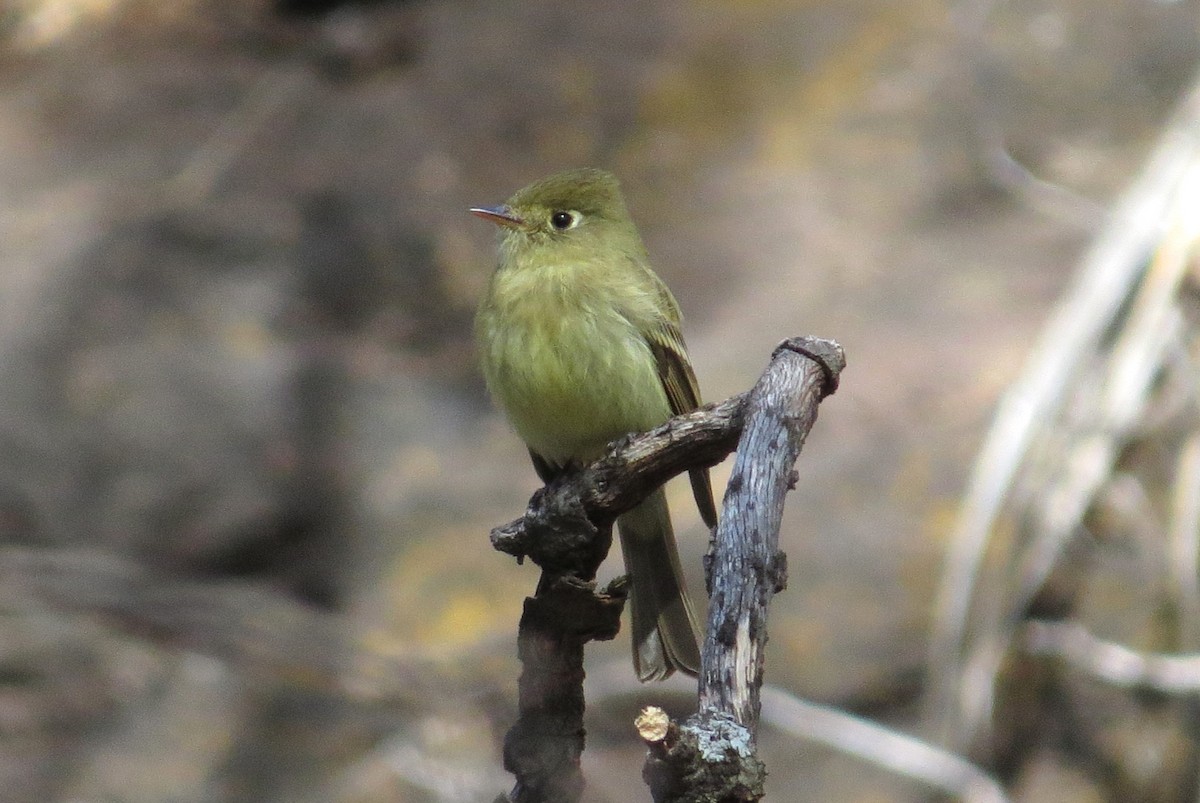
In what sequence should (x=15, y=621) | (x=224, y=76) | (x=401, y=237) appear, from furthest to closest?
(x=224, y=76)
(x=401, y=237)
(x=15, y=621)

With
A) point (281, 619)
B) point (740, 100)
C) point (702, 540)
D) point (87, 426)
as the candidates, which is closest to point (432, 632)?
point (281, 619)

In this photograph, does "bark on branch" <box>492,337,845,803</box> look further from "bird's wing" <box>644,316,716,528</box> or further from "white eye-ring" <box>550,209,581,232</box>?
"white eye-ring" <box>550,209,581,232</box>

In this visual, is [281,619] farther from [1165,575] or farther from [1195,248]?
[1195,248]

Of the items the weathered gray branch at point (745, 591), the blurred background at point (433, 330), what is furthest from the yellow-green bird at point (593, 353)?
the blurred background at point (433, 330)

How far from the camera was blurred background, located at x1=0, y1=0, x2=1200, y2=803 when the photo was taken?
19.6ft

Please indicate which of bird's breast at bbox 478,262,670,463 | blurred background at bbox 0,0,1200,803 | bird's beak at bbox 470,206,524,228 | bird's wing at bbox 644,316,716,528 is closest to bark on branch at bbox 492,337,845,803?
bird's breast at bbox 478,262,670,463

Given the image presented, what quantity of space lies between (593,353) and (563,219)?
0.67 meters

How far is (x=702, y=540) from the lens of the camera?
239 inches

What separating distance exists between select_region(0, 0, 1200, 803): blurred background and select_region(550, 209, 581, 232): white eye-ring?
1.98 metres

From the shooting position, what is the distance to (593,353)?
405 centimetres

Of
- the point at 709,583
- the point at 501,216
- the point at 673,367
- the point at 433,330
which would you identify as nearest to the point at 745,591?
the point at 709,583

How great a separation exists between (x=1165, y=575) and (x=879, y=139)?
2739 millimetres

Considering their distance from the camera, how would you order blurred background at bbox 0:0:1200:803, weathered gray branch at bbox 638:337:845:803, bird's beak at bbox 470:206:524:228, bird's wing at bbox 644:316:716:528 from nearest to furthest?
weathered gray branch at bbox 638:337:845:803 < bird's wing at bbox 644:316:716:528 < bird's beak at bbox 470:206:524:228 < blurred background at bbox 0:0:1200:803

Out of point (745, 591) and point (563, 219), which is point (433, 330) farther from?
point (745, 591)
